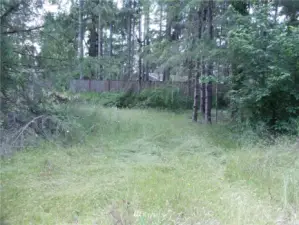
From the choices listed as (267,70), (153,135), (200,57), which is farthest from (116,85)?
(267,70)

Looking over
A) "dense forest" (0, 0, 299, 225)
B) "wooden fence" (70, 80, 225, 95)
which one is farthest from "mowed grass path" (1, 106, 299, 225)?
"wooden fence" (70, 80, 225, 95)

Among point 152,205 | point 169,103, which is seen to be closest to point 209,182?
point 152,205

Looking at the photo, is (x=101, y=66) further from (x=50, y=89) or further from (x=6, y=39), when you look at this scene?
(x=6, y=39)

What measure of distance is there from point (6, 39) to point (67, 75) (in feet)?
6.12

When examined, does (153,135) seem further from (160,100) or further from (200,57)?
(160,100)

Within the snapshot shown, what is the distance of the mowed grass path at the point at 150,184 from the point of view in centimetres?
285

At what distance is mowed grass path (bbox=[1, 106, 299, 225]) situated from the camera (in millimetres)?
2850

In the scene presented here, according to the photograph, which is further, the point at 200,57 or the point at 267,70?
the point at 200,57

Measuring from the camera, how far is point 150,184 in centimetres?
378

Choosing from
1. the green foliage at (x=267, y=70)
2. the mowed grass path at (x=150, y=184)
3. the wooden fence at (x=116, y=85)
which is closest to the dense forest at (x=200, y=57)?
the green foliage at (x=267, y=70)

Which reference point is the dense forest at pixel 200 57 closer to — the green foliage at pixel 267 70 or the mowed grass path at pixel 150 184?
the green foliage at pixel 267 70

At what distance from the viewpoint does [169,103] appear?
543 inches

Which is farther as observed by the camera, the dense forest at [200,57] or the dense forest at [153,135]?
the dense forest at [200,57]

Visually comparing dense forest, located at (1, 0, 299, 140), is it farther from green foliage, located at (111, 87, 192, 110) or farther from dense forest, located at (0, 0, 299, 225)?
green foliage, located at (111, 87, 192, 110)
